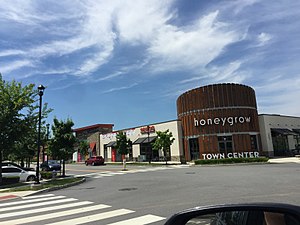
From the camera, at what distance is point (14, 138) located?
20844mm

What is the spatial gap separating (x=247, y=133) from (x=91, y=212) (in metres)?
32.6

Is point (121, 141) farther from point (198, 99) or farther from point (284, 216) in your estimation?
point (284, 216)

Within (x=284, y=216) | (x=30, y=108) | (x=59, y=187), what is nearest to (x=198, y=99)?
(x=30, y=108)

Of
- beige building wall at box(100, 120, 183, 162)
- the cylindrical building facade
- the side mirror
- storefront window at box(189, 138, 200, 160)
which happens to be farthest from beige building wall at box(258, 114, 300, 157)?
the side mirror

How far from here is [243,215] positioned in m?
2.15

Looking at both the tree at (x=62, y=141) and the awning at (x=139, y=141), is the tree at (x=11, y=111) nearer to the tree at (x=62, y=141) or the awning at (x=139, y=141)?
the tree at (x=62, y=141)

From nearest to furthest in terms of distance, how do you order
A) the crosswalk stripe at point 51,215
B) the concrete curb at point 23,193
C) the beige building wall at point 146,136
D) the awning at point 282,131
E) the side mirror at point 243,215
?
the side mirror at point 243,215
the crosswalk stripe at point 51,215
the concrete curb at point 23,193
the awning at point 282,131
the beige building wall at point 146,136

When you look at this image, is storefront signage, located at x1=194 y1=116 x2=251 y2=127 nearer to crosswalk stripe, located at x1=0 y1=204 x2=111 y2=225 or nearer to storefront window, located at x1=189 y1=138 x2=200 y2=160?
storefront window, located at x1=189 y1=138 x2=200 y2=160

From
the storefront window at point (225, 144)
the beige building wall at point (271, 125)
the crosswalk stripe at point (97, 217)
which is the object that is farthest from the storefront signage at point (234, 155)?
the crosswalk stripe at point (97, 217)

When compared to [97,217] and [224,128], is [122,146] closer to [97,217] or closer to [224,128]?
[224,128]

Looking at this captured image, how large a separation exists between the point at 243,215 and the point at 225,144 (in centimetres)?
3656

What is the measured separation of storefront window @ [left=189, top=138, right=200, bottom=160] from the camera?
38.7 meters

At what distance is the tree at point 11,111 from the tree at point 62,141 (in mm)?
4053

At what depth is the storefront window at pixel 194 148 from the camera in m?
38.7
